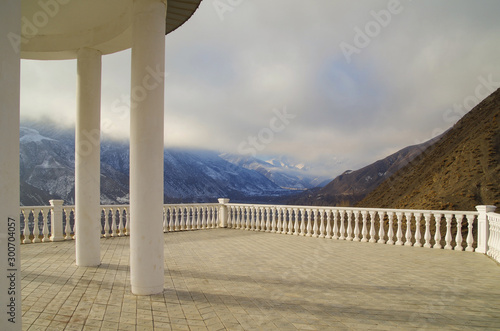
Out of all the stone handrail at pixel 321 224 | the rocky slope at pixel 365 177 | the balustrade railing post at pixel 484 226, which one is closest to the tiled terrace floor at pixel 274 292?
the balustrade railing post at pixel 484 226

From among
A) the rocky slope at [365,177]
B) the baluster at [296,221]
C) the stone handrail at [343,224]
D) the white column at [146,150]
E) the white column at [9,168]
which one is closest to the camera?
the white column at [9,168]

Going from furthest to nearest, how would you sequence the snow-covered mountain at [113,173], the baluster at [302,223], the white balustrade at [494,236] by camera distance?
the snow-covered mountain at [113,173]
the baluster at [302,223]
the white balustrade at [494,236]

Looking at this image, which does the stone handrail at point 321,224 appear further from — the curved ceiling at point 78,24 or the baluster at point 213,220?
the curved ceiling at point 78,24

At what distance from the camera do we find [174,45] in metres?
12.2

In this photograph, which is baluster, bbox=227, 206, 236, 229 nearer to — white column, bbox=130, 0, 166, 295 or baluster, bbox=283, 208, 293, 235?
baluster, bbox=283, 208, 293, 235

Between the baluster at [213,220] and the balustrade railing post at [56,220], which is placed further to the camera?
the baluster at [213,220]

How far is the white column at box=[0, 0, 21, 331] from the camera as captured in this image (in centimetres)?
284

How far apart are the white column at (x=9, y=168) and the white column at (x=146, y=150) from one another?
1.94 metres

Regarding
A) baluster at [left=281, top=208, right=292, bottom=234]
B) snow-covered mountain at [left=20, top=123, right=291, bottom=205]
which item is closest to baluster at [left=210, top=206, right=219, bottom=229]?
baluster at [left=281, top=208, right=292, bottom=234]

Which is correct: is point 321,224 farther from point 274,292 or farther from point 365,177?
point 365,177

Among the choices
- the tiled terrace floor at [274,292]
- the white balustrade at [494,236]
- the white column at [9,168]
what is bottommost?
the tiled terrace floor at [274,292]

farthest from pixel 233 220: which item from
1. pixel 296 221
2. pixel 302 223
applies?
pixel 302 223

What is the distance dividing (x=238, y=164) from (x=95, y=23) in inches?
7600

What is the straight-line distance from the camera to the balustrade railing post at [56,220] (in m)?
10.2
